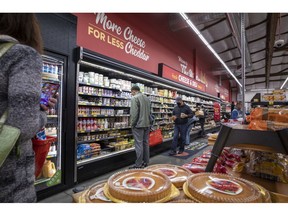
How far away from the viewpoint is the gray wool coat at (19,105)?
795 millimetres

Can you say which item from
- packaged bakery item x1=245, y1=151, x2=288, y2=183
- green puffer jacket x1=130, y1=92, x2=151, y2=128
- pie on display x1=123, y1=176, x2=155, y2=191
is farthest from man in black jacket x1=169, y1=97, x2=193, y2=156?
pie on display x1=123, y1=176, x2=155, y2=191

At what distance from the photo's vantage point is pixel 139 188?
0.83 metres

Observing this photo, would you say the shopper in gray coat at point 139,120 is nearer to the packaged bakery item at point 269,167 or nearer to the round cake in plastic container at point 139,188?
the packaged bakery item at point 269,167

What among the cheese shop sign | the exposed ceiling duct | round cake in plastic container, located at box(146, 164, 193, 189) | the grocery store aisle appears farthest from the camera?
the exposed ceiling duct

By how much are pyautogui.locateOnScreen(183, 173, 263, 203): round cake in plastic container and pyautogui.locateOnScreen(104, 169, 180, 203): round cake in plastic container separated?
0.30 ft

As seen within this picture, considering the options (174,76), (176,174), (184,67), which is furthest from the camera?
(184,67)

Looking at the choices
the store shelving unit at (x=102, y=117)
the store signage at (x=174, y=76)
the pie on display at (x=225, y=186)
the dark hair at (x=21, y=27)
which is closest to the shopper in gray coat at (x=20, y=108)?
the dark hair at (x=21, y=27)

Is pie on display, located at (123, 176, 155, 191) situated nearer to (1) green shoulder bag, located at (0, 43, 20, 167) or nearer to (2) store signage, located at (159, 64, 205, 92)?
(1) green shoulder bag, located at (0, 43, 20, 167)

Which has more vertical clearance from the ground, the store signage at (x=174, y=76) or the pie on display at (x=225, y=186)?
the store signage at (x=174, y=76)

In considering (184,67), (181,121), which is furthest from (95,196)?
(184,67)

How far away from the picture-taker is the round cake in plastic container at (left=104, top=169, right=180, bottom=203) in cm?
75

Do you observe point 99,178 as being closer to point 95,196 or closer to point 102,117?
point 102,117

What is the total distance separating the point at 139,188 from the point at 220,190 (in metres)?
0.40

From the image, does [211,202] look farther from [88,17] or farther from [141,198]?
[88,17]
